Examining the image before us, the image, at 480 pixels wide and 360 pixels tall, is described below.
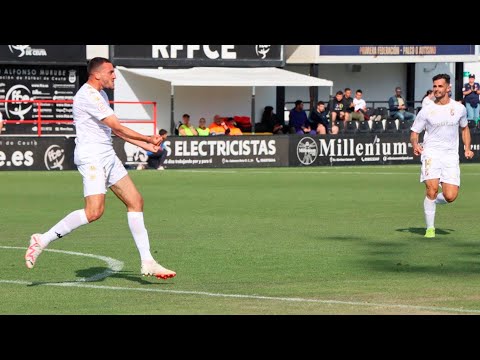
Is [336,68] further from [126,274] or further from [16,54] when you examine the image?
[126,274]

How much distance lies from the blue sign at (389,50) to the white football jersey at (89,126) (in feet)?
109

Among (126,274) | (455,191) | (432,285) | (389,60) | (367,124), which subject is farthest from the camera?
(389,60)

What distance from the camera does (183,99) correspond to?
44.4m

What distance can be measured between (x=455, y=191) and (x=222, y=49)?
27.4m

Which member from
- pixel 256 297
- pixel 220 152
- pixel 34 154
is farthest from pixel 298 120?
pixel 256 297

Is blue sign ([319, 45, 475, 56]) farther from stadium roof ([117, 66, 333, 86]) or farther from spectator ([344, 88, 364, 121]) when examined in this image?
spectator ([344, 88, 364, 121])

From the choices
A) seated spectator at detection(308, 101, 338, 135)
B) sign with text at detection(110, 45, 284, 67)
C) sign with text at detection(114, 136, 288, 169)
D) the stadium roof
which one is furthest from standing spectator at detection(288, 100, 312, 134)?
sign with text at detection(110, 45, 284, 67)

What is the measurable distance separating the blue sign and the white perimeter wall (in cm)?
269

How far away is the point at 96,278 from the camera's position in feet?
42.9

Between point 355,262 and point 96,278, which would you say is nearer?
point 96,278

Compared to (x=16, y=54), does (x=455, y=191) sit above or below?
below

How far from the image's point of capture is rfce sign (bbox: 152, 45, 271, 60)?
43.4 meters
